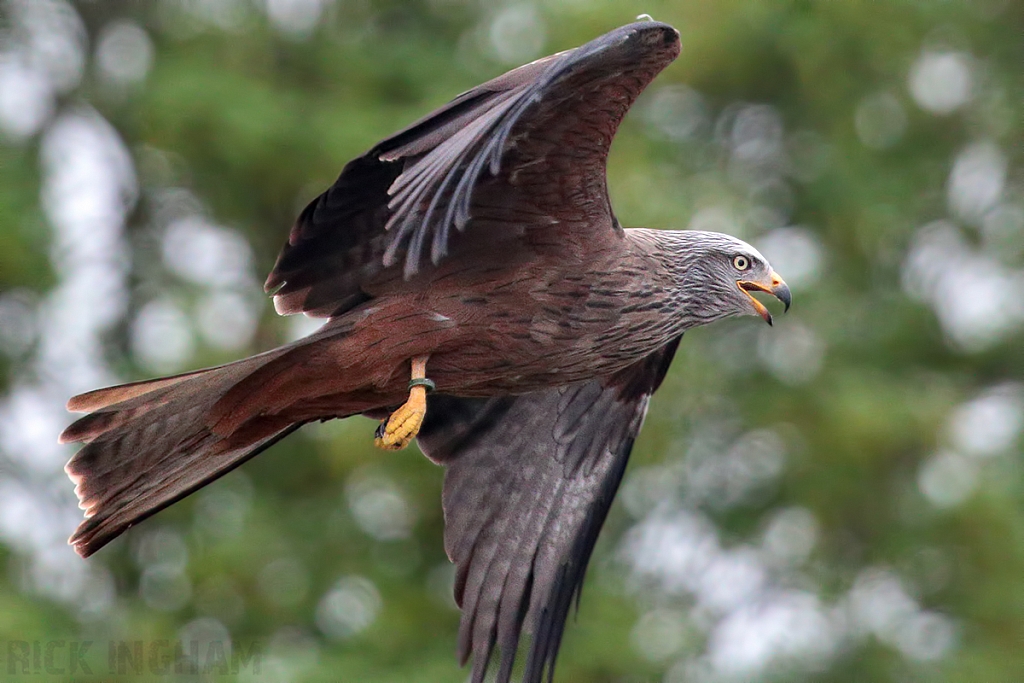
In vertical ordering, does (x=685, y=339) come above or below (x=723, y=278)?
above

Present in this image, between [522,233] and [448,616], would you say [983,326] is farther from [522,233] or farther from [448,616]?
[522,233]

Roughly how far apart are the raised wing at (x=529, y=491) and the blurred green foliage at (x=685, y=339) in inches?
155

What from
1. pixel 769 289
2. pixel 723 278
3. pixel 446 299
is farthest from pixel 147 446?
pixel 769 289

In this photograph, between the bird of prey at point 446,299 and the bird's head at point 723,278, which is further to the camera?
the bird's head at point 723,278

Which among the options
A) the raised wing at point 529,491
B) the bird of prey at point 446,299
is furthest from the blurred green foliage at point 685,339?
the bird of prey at point 446,299

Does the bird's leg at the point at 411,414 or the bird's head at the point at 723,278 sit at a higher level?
the bird's head at the point at 723,278

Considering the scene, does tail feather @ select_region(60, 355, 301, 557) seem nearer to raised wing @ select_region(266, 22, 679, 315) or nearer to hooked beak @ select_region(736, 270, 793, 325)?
raised wing @ select_region(266, 22, 679, 315)

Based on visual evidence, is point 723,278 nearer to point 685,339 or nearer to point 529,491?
point 529,491

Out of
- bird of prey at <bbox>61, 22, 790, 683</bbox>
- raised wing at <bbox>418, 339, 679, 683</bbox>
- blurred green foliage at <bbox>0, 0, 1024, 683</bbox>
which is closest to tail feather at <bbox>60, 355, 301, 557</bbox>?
bird of prey at <bbox>61, 22, 790, 683</bbox>

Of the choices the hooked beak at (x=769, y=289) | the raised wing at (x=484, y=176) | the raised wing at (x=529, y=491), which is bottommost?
the raised wing at (x=529, y=491)

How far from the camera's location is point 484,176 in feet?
17.7

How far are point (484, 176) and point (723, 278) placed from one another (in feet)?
3.57

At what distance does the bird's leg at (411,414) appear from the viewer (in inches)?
221

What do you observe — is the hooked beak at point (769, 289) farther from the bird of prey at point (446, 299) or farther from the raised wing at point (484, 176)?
the raised wing at point (484, 176)
